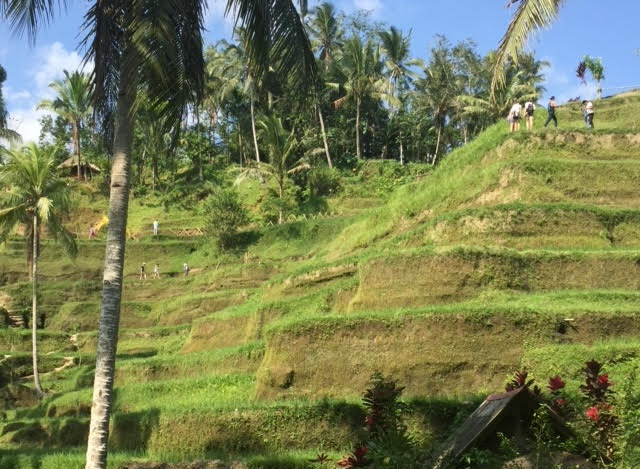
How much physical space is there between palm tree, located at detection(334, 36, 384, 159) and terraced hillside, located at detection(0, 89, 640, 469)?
73.0ft

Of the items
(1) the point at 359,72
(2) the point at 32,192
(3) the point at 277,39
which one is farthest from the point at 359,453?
(1) the point at 359,72

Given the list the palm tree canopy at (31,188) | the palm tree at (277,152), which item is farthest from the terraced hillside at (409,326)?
the palm tree at (277,152)

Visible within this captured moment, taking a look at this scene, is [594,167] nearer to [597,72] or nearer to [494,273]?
[494,273]

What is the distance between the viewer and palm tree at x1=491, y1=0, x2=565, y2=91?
29.2 feet

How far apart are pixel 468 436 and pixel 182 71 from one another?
6161 mm

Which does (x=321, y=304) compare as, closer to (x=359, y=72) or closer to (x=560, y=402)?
(x=560, y=402)

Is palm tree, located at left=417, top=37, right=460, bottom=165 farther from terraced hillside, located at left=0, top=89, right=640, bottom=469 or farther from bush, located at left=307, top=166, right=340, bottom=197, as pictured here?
terraced hillside, located at left=0, top=89, right=640, bottom=469

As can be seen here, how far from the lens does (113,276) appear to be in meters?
9.33

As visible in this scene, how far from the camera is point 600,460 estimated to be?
621 centimetres

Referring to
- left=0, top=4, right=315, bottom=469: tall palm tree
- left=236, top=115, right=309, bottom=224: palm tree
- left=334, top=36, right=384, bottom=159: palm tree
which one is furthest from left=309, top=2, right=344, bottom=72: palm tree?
left=0, top=4, right=315, bottom=469: tall palm tree

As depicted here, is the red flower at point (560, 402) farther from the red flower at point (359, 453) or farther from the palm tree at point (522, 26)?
the palm tree at point (522, 26)

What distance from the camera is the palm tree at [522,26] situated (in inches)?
351

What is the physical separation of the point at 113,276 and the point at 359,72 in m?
40.7

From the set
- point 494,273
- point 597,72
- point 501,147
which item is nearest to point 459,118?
point 597,72
